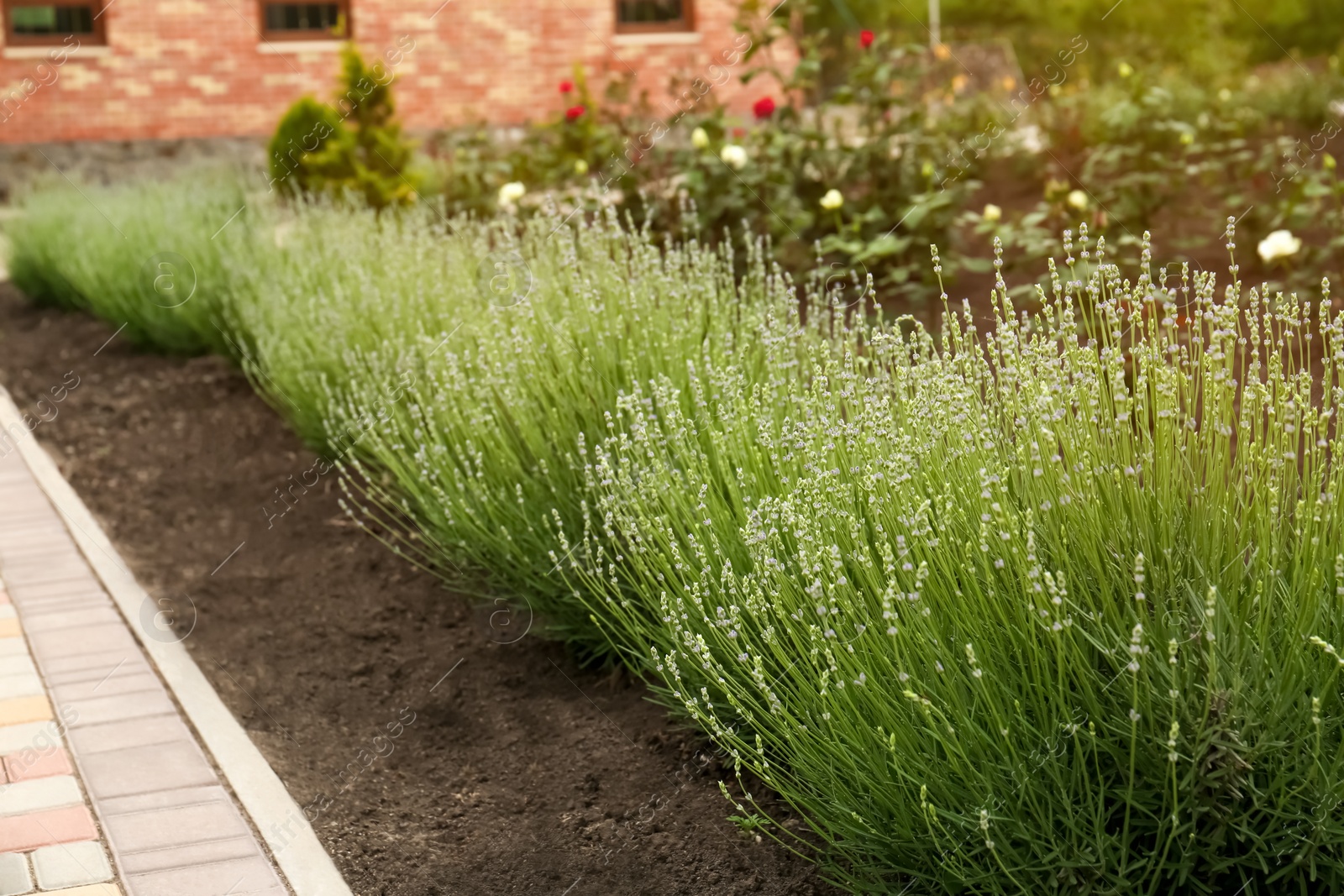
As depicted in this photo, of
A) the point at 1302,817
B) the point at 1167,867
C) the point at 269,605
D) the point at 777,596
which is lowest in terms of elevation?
the point at 269,605

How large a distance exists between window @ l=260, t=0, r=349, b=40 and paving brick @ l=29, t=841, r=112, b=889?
15.4 meters

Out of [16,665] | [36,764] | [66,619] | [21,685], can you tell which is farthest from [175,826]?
[66,619]

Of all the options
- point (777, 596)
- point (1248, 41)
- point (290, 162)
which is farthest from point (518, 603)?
point (1248, 41)

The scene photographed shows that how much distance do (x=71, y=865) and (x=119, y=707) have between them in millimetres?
865

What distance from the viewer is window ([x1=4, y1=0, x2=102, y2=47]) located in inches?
627

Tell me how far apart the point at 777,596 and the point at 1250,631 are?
814 mm

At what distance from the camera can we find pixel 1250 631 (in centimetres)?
221

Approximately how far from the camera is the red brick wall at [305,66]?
52.4ft

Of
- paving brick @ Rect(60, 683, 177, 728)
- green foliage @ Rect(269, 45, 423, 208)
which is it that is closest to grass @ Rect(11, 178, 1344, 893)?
paving brick @ Rect(60, 683, 177, 728)

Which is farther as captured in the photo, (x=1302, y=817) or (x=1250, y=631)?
(x=1250, y=631)

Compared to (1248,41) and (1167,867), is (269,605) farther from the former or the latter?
(1248,41)

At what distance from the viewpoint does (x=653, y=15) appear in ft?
60.8

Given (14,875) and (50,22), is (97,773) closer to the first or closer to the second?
(14,875)

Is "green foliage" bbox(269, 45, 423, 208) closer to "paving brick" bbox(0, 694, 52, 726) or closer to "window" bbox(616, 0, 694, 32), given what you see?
"paving brick" bbox(0, 694, 52, 726)
